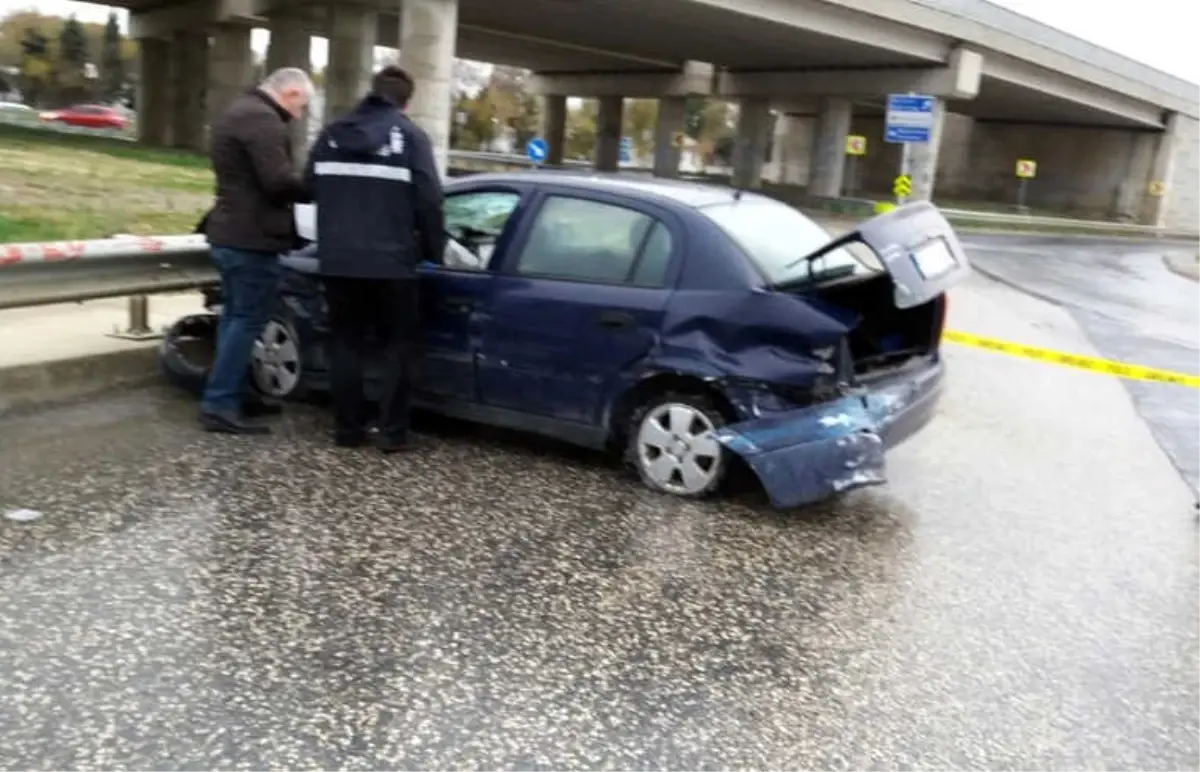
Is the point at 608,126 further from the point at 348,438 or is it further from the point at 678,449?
the point at 678,449

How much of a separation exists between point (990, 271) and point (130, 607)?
69.6 ft

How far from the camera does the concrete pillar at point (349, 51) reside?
36.7 m

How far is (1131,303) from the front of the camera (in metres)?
18.9

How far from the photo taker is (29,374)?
686 centimetres

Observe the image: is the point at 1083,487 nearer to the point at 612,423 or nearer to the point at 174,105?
the point at 612,423

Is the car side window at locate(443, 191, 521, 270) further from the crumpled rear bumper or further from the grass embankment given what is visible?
the grass embankment

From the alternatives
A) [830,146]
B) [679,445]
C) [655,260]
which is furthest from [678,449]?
[830,146]

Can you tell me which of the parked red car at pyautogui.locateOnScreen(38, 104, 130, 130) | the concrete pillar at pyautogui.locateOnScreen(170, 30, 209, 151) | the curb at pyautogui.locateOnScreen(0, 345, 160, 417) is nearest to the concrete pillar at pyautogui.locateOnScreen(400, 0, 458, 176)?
the concrete pillar at pyautogui.locateOnScreen(170, 30, 209, 151)

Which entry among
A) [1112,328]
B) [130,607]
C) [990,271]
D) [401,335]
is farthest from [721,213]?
[990,271]

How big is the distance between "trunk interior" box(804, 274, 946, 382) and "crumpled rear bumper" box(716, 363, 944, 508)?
17.3 inches

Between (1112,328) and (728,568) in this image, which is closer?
(728,568)

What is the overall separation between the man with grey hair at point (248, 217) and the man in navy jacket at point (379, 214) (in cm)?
23

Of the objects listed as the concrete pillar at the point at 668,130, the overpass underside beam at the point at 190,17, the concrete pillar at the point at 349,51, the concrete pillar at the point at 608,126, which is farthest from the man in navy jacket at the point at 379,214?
the concrete pillar at the point at 608,126

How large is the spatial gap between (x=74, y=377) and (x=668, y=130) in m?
48.5
